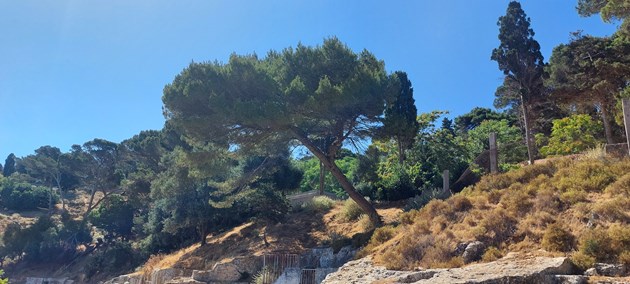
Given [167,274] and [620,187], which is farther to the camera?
[167,274]

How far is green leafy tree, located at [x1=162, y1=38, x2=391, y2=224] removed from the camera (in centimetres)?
2039

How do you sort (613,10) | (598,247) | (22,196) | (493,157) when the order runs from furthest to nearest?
(22,196) → (493,157) → (613,10) → (598,247)

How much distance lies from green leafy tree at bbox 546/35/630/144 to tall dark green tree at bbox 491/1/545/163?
0.74m

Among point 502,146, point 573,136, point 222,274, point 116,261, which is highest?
point 502,146

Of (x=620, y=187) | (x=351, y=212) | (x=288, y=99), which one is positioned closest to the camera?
(x=620, y=187)

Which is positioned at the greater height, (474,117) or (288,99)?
(474,117)

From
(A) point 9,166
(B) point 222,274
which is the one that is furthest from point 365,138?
(A) point 9,166

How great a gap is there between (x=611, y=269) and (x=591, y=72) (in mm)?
Result: 15834

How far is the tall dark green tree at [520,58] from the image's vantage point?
24.1 m

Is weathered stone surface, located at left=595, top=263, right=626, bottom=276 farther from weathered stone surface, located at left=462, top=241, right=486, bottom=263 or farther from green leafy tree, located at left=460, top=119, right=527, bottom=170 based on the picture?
green leafy tree, located at left=460, top=119, right=527, bottom=170

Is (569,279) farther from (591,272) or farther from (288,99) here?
(288,99)

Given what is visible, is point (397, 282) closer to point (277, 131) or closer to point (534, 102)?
point (277, 131)

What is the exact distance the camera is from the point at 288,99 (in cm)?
2128

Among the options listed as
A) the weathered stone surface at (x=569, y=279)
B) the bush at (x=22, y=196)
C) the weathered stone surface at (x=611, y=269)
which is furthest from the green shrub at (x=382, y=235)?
the bush at (x=22, y=196)
